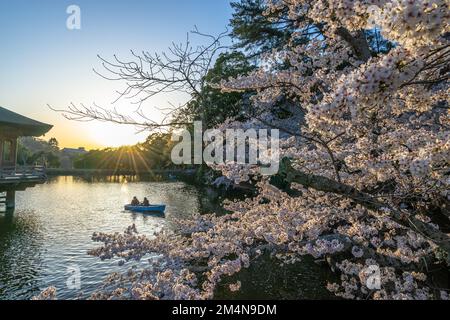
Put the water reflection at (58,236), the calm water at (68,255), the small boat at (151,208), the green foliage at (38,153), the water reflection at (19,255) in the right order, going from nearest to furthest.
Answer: the calm water at (68,255), the water reflection at (19,255), the water reflection at (58,236), the small boat at (151,208), the green foliage at (38,153)

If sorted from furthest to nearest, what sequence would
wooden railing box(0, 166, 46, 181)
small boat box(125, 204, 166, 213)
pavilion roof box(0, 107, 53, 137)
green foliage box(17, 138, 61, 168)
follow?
1. green foliage box(17, 138, 61, 168)
2. small boat box(125, 204, 166, 213)
3. pavilion roof box(0, 107, 53, 137)
4. wooden railing box(0, 166, 46, 181)

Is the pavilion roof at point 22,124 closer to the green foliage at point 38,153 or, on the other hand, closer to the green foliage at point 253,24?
Result: the green foliage at point 38,153

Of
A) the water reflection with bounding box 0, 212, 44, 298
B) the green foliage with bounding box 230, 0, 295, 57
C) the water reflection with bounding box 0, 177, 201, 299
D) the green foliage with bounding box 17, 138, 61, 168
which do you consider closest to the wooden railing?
the water reflection with bounding box 0, 177, 201, 299

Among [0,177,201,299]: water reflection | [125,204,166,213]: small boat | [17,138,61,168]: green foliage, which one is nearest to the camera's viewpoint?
[0,177,201,299]: water reflection

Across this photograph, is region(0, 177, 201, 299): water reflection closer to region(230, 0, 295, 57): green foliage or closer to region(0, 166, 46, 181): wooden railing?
region(0, 166, 46, 181): wooden railing

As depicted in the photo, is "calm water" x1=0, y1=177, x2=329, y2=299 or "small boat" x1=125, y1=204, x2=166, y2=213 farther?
"small boat" x1=125, y1=204, x2=166, y2=213

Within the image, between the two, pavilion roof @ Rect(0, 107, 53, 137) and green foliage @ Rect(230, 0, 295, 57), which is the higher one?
green foliage @ Rect(230, 0, 295, 57)

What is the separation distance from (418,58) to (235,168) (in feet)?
14.0

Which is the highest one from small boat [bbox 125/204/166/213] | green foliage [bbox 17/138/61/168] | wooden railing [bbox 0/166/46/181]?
green foliage [bbox 17/138/61/168]

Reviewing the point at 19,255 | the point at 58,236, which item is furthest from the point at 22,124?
the point at 19,255

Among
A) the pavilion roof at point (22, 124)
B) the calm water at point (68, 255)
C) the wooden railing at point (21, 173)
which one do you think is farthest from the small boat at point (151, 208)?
the pavilion roof at point (22, 124)

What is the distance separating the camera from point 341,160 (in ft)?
22.4
